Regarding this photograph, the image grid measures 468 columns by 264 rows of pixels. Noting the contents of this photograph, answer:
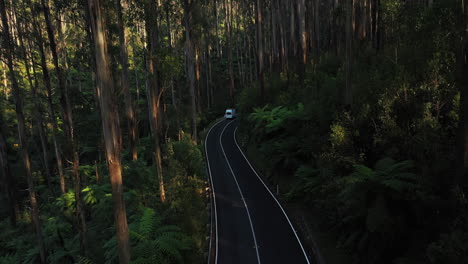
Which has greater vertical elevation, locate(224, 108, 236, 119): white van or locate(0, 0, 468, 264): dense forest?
locate(0, 0, 468, 264): dense forest

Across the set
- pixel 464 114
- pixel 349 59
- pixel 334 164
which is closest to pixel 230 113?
pixel 349 59

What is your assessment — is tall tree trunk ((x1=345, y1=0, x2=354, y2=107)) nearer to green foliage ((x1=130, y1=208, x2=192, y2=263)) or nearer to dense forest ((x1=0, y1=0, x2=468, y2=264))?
dense forest ((x1=0, y1=0, x2=468, y2=264))

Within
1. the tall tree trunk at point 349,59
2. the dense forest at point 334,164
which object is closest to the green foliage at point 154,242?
the dense forest at point 334,164

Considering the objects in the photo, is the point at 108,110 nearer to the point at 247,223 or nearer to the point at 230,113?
the point at 247,223

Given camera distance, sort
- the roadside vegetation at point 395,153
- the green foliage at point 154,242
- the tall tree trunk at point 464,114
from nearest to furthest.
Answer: the tall tree trunk at point 464,114 < the roadside vegetation at point 395,153 < the green foliage at point 154,242

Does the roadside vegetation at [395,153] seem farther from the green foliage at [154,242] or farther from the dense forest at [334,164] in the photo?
the green foliage at [154,242]

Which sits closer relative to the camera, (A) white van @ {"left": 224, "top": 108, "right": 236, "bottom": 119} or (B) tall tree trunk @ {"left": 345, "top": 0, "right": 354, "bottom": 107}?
(B) tall tree trunk @ {"left": 345, "top": 0, "right": 354, "bottom": 107}

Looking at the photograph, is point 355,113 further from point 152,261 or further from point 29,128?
point 29,128

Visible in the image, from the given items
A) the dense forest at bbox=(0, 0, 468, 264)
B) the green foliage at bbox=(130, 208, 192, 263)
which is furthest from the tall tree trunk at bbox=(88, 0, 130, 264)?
the green foliage at bbox=(130, 208, 192, 263)

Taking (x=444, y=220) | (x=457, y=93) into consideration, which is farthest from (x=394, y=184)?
(x=457, y=93)
